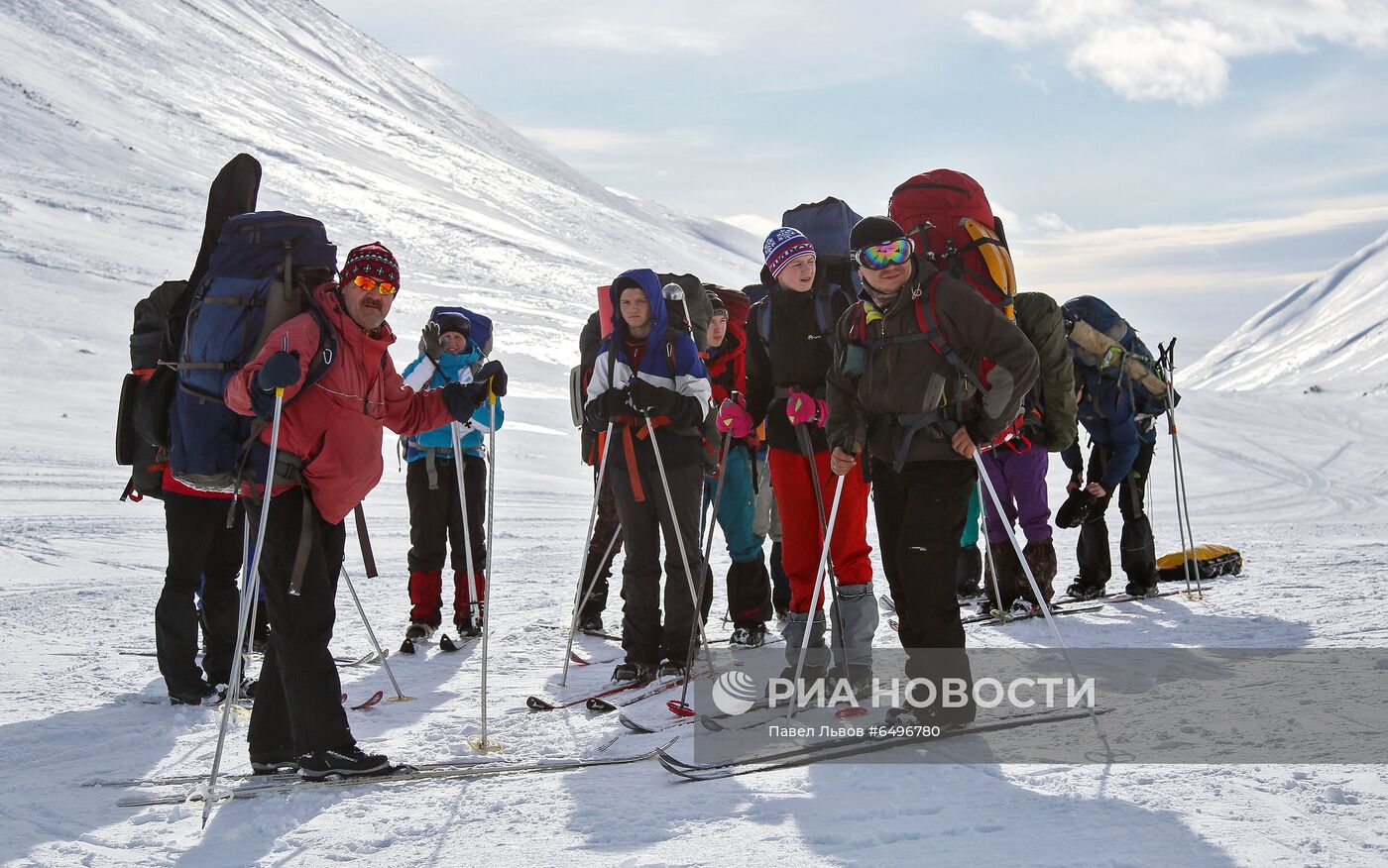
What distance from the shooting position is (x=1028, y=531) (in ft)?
24.5

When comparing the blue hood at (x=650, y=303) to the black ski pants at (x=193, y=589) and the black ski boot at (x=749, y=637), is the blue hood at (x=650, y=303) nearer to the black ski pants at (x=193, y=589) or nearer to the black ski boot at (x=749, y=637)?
the black ski boot at (x=749, y=637)

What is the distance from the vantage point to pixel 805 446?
5.24 m

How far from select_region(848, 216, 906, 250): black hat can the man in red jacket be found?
1.86 metres

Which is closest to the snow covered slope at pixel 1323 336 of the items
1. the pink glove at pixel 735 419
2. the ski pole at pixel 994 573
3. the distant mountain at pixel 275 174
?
the distant mountain at pixel 275 174

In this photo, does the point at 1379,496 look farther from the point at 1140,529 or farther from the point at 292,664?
the point at 292,664

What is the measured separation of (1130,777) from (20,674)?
5.50 meters

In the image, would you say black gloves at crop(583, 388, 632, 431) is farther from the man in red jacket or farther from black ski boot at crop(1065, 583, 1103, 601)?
black ski boot at crop(1065, 583, 1103, 601)

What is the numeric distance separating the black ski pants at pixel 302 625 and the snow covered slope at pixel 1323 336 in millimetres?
109757

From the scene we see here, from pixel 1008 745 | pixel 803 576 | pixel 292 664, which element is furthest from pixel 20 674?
pixel 1008 745

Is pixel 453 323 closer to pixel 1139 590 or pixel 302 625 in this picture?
pixel 302 625

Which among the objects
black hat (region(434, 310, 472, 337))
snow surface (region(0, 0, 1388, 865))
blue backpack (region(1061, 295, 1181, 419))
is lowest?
snow surface (region(0, 0, 1388, 865))

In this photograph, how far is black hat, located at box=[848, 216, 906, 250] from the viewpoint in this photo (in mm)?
4516

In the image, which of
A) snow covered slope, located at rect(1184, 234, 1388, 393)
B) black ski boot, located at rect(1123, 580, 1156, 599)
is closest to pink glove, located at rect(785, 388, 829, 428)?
black ski boot, located at rect(1123, 580, 1156, 599)

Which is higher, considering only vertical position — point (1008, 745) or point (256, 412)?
point (256, 412)
